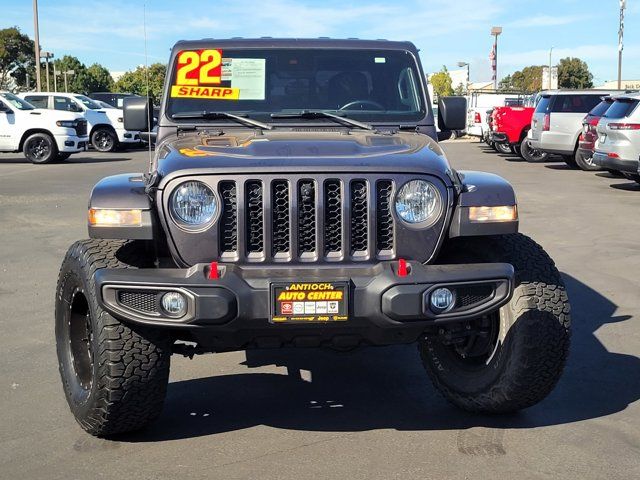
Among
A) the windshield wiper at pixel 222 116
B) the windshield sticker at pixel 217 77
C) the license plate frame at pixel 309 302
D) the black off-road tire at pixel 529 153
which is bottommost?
the black off-road tire at pixel 529 153

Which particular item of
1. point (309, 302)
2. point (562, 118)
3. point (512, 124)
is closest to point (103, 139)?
point (512, 124)

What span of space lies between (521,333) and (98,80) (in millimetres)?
94554

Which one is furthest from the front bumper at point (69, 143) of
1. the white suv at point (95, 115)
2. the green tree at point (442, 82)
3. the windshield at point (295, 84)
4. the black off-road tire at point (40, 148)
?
the green tree at point (442, 82)

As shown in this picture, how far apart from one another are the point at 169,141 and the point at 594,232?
7.47 meters

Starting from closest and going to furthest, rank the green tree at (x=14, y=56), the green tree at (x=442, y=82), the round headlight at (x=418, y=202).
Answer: the round headlight at (x=418, y=202)
the green tree at (x=14, y=56)
the green tree at (x=442, y=82)

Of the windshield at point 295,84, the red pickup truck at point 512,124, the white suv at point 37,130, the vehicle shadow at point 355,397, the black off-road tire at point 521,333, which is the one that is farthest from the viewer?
the red pickup truck at point 512,124

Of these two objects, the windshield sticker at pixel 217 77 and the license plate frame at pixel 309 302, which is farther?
the windshield sticker at pixel 217 77

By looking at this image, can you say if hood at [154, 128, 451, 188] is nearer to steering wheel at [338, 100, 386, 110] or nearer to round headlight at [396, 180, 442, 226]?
round headlight at [396, 180, 442, 226]

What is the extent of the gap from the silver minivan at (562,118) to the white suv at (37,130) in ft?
37.8

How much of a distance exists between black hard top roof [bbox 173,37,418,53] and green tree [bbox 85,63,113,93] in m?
88.2

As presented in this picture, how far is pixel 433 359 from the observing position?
4.86 m

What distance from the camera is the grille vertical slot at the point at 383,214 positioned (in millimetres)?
4000

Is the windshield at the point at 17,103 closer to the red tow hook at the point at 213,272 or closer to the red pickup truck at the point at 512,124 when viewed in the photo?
the red pickup truck at the point at 512,124

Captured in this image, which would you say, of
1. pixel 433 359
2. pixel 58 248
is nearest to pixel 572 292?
pixel 433 359
